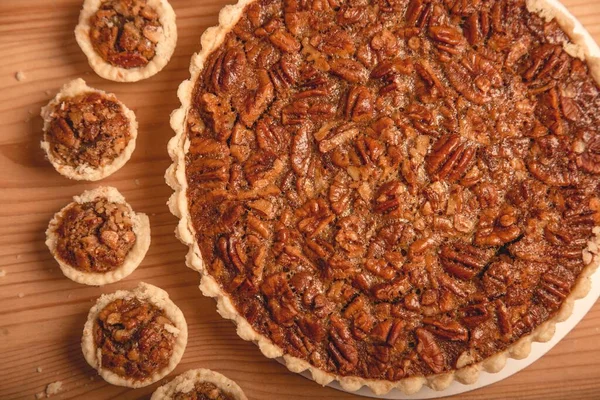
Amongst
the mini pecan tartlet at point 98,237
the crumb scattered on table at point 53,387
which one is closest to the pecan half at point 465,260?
the mini pecan tartlet at point 98,237

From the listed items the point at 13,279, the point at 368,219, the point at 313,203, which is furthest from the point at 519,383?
the point at 13,279

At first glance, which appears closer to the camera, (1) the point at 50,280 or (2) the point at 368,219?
(2) the point at 368,219

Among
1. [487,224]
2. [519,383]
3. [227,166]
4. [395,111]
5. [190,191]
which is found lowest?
[519,383]

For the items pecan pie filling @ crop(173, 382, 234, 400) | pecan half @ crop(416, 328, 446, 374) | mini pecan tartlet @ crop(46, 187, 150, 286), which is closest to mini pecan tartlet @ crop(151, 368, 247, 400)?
pecan pie filling @ crop(173, 382, 234, 400)

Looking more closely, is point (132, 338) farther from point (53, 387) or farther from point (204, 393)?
point (53, 387)

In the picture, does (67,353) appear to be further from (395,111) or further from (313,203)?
(395,111)

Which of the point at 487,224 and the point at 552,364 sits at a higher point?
the point at 487,224

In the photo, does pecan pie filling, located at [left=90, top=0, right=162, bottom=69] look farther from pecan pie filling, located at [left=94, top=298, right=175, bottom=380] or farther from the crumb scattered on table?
the crumb scattered on table
